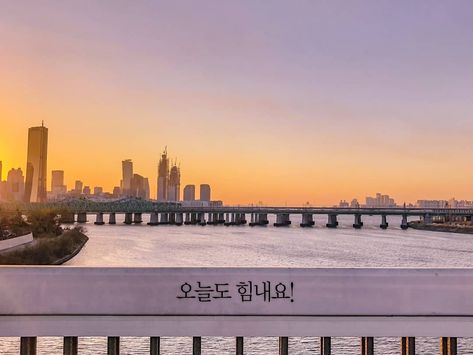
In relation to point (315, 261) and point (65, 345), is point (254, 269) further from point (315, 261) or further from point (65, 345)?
point (315, 261)

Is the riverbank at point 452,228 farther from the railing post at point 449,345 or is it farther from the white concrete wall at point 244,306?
the white concrete wall at point 244,306

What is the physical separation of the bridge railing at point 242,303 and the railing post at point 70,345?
0.10 m

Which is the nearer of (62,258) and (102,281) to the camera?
(102,281)

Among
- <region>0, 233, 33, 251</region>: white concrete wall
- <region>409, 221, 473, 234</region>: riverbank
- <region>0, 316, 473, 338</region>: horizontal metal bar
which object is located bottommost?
<region>409, 221, 473, 234</region>: riverbank

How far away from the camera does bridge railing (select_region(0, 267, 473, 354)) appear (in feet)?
22.3

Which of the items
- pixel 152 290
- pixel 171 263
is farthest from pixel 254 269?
pixel 171 263

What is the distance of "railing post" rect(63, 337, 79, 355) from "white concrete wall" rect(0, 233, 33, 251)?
189 ft

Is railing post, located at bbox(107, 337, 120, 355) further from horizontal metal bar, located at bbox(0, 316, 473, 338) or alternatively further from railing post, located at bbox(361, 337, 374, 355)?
railing post, located at bbox(361, 337, 374, 355)

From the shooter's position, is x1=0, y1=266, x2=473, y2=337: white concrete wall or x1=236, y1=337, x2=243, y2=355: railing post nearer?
x1=0, y1=266, x2=473, y2=337: white concrete wall

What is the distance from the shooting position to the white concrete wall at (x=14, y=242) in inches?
2372

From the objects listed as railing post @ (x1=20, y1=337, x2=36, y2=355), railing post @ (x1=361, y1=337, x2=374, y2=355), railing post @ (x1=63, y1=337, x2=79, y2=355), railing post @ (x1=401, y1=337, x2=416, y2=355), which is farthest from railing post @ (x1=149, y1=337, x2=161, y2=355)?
railing post @ (x1=401, y1=337, x2=416, y2=355)

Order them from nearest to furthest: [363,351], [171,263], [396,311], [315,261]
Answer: [396,311], [363,351], [171,263], [315,261]

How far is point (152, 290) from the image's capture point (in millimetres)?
6887

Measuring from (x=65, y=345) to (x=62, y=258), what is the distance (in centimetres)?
6348
